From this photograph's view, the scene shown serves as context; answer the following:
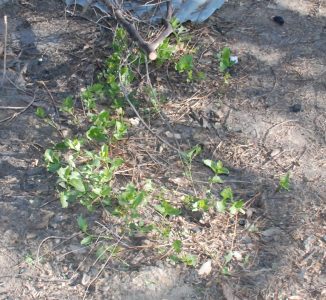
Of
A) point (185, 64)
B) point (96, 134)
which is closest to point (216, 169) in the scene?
point (96, 134)

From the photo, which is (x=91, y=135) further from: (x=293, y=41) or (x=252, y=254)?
(x=293, y=41)

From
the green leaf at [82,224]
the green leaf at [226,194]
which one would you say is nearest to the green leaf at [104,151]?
the green leaf at [82,224]

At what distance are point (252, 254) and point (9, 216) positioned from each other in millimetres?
1321

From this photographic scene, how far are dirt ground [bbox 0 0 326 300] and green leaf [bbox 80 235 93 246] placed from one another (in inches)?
1.7

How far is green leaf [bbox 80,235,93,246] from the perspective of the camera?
128 inches

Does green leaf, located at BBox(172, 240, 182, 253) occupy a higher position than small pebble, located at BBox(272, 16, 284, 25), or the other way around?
small pebble, located at BBox(272, 16, 284, 25)

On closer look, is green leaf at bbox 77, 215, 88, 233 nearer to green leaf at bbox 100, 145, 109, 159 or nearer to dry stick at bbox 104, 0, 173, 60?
green leaf at bbox 100, 145, 109, 159

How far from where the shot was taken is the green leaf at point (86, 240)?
3260 millimetres

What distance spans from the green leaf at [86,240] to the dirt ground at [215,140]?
1.7 inches

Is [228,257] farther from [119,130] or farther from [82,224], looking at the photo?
[119,130]

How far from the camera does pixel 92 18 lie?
493cm

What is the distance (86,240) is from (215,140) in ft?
3.66

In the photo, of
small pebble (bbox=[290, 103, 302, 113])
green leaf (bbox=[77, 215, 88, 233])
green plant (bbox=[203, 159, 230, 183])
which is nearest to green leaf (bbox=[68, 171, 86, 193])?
green leaf (bbox=[77, 215, 88, 233])

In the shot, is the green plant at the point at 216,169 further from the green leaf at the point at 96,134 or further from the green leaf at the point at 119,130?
Answer: the green leaf at the point at 96,134
